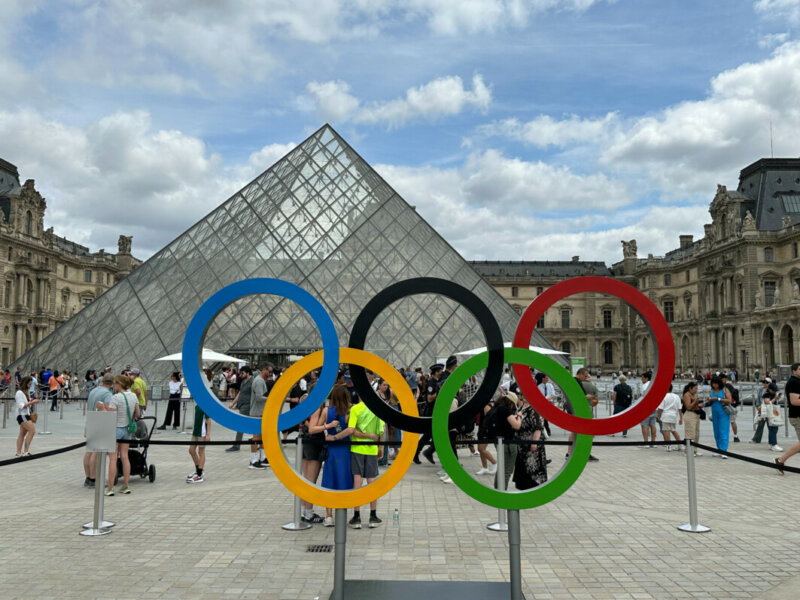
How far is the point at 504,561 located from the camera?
4.66 meters

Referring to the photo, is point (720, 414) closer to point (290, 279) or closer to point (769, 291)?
point (290, 279)

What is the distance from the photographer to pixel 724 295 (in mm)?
49562

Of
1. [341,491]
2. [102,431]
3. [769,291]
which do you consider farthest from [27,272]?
[769,291]

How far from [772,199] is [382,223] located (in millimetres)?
40041

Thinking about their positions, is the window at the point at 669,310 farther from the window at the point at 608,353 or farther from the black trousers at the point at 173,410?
the black trousers at the point at 173,410

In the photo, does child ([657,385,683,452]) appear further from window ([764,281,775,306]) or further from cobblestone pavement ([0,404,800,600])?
window ([764,281,775,306])

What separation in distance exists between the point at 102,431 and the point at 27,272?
48.8 m

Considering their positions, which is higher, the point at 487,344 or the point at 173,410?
the point at 487,344

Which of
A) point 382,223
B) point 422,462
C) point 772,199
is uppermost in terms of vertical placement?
point 772,199

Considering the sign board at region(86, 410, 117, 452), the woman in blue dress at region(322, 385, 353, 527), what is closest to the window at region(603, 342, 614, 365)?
the woman in blue dress at region(322, 385, 353, 527)

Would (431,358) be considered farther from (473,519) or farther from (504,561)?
(504,561)

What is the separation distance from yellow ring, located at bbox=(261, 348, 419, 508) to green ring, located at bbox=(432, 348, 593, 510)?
0.23 meters

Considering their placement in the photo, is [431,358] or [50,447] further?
[431,358]

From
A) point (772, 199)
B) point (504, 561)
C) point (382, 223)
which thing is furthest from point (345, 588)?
point (772, 199)
